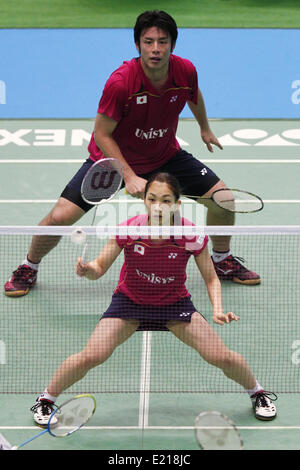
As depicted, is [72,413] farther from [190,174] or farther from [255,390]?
[190,174]

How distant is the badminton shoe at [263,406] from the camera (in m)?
4.98

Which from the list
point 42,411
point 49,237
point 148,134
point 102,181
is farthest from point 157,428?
point 148,134

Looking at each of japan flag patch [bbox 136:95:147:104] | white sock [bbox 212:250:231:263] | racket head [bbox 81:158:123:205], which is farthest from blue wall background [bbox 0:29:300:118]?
racket head [bbox 81:158:123:205]

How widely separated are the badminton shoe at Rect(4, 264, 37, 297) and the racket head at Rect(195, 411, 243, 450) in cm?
308

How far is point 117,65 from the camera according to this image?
41.5 ft

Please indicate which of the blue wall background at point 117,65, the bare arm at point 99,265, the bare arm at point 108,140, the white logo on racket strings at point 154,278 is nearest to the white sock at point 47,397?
the bare arm at point 99,265

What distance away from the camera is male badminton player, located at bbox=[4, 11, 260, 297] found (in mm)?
5844

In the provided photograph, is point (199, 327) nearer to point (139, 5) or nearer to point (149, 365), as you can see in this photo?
point (149, 365)

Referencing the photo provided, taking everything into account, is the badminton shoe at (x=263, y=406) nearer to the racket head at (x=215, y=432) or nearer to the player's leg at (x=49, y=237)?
the racket head at (x=215, y=432)

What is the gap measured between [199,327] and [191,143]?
16.7ft

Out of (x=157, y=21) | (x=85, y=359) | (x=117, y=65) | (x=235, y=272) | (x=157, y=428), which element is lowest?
(x=157, y=428)

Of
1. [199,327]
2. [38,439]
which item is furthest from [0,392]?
[199,327]

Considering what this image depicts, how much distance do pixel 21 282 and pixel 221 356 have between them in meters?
2.28

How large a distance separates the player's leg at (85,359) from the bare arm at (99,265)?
0.95 feet
